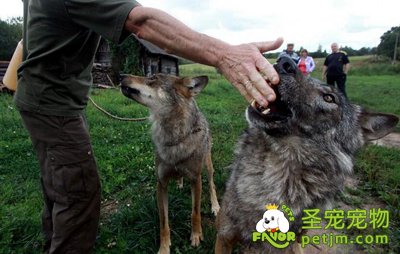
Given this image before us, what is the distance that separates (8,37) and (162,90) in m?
44.2

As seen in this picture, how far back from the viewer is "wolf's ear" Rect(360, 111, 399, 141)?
220 centimetres

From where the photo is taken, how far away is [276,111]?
205 centimetres

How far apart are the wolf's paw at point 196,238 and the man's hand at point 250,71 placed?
2.11 m

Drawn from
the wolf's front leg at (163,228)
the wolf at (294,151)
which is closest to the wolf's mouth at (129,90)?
the wolf's front leg at (163,228)

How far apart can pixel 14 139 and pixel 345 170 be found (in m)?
5.68

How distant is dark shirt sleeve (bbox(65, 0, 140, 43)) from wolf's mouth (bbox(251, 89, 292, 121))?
0.97m

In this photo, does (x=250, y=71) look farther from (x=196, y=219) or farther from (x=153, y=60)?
(x=153, y=60)

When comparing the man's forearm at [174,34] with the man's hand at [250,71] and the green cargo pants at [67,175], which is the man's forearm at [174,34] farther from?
the green cargo pants at [67,175]

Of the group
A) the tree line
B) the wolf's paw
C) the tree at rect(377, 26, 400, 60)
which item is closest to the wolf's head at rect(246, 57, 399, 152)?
the wolf's paw

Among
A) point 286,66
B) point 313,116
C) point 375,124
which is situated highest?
point 286,66

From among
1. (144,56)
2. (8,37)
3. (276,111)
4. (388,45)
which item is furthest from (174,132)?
(388,45)

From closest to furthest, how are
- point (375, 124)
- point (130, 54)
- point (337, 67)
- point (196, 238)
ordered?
point (375, 124) → point (196, 238) → point (337, 67) → point (130, 54)

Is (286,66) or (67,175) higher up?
(286,66)

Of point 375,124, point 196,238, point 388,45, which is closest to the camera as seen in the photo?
point 375,124
